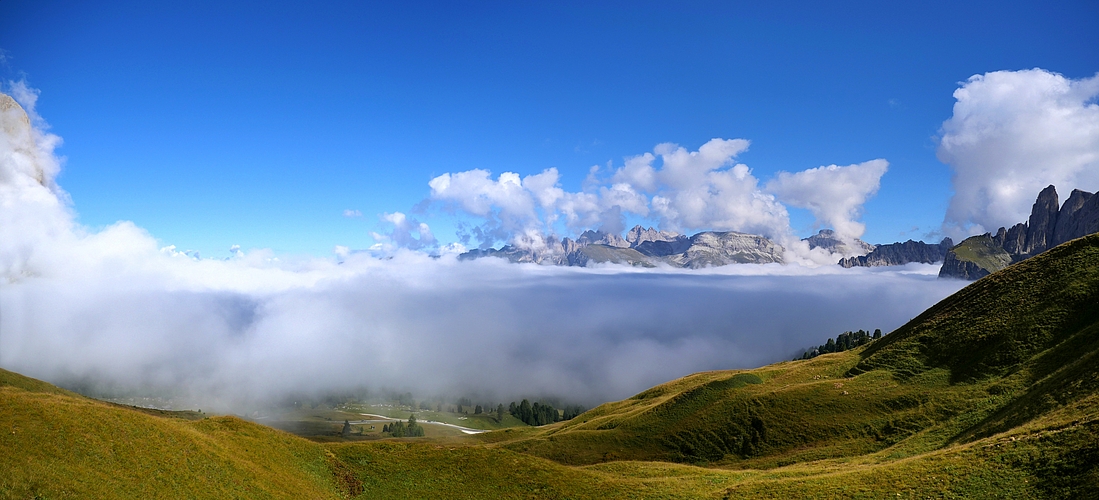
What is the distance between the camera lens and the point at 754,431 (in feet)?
262

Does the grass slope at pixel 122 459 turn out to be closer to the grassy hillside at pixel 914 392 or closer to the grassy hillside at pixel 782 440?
the grassy hillside at pixel 782 440

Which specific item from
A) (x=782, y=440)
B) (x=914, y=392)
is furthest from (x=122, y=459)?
(x=914, y=392)

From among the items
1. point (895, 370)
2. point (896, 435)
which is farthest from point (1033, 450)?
point (895, 370)

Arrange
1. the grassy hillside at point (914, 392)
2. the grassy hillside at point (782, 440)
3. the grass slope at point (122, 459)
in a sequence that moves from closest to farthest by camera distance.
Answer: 1. the grass slope at point (122, 459)
2. the grassy hillside at point (782, 440)
3. the grassy hillside at point (914, 392)

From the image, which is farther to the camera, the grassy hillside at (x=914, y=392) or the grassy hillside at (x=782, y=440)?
the grassy hillside at (x=914, y=392)

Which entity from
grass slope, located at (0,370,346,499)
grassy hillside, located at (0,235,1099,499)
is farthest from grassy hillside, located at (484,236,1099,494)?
grass slope, located at (0,370,346,499)

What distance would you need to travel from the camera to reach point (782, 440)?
74.9 metres

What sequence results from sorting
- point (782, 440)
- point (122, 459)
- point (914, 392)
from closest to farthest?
point (122, 459)
point (914, 392)
point (782, 440)

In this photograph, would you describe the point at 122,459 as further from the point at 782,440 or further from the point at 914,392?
the point at 914,392

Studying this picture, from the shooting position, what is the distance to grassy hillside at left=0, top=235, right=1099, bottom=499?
3134 cm

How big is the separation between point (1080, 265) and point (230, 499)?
366 feet

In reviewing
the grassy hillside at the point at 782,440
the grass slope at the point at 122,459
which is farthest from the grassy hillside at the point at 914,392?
the grass slope at the point at 122,459

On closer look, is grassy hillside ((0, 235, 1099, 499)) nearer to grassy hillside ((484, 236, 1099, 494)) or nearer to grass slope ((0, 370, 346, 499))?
→ grass slope ((0, 370, 346, 499))

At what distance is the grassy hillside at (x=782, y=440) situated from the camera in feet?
103
